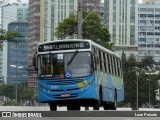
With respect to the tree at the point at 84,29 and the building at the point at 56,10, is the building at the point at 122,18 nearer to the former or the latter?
the building at the point at 56,10

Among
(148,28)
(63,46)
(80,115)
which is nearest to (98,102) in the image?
(63,46)

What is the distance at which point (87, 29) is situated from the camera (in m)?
40.9

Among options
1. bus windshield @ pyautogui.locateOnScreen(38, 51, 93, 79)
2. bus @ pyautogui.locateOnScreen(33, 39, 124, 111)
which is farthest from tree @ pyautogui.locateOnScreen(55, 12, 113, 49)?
bus windshield @ pyautogui.locateOnScreen(38, 51, 93, 79)

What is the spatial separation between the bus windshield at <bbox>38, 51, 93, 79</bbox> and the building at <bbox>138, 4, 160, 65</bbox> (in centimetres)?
8041

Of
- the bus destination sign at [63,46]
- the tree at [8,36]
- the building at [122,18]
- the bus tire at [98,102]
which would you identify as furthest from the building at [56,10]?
the bus destination sign at [63,46]

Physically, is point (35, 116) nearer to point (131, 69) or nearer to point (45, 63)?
point (45, 63)

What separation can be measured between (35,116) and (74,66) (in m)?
9.70

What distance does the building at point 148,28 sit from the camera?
105812 millimetres

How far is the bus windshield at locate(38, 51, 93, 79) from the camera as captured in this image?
23.3 meters

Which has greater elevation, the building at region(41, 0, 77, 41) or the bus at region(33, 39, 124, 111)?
the building at region(41, 0, 77, 41)

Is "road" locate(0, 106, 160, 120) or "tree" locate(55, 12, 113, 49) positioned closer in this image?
"road" locate(0, 106, 160, 120)

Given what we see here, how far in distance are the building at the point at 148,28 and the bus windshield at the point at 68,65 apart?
80.4m

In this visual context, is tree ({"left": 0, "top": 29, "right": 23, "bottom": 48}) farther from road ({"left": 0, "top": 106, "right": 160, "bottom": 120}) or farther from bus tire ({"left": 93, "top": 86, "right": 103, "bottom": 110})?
road ({"left": 0, "top": 106, "right": 160, "bottom": 120})

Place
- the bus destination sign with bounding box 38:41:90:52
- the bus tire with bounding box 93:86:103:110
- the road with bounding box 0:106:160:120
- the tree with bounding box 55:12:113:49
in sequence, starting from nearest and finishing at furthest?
the road with bounding box 0:106:160:120 < the bus destination sign with bounding box 38:41:90:52 < the bus tire with bounding box 93:86:103:110 < the tree with bounding box 55:12:113:49
